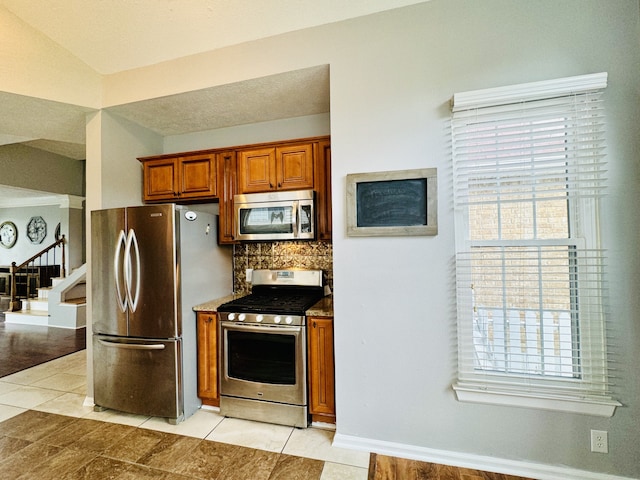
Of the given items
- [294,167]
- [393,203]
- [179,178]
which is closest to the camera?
[393,203]

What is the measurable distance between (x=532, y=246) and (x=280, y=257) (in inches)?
83.3

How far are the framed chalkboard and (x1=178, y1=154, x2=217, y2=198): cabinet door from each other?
4.97 ft

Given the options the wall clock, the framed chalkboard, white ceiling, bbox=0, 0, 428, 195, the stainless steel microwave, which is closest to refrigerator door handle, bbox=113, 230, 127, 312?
the stainless steel microwave

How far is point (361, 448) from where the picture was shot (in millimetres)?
1996

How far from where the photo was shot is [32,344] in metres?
4.38

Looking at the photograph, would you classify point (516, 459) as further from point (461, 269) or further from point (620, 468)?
point (461, 269)

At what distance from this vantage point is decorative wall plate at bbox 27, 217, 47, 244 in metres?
7.78

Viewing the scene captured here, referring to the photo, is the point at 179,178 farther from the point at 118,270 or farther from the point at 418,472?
the point at 418,472

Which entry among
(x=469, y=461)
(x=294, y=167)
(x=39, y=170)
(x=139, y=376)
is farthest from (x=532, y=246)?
(x=39, y=170)

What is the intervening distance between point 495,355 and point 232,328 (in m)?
1.89

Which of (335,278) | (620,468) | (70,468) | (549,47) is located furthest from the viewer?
(335,278)

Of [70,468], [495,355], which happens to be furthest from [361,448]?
[70,468]

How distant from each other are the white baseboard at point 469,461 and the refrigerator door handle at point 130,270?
190cm

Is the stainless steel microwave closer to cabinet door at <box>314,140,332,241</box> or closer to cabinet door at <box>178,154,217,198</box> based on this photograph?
cabinet door at <box>314,140,332,241</box>
